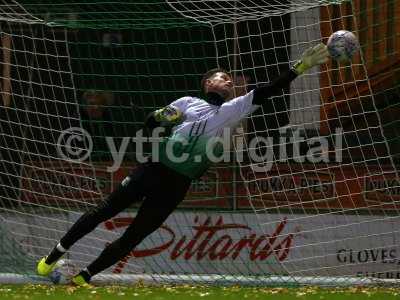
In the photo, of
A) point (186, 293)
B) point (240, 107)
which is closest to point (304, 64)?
point (240, 107)

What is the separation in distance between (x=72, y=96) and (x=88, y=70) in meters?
0.33

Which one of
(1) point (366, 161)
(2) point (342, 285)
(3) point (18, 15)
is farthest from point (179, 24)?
(2) point (342, 285)

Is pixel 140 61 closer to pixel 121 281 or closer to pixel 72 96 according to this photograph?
pixel 72 96

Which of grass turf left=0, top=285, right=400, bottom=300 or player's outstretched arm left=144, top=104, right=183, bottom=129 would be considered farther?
grass turf left=0, top=285, right=400, bottom=300

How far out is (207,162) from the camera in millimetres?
7887

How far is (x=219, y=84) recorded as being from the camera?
789cm

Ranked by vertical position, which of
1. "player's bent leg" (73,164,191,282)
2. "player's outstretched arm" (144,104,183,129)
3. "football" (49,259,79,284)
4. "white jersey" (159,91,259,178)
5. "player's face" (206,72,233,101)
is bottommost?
"football" (49,259,79,284)

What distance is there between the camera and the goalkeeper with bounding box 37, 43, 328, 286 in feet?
25.2

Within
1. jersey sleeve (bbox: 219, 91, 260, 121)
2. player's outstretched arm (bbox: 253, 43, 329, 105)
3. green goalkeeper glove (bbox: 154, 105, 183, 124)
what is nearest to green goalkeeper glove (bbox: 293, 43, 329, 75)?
player's outstretched arm (bbox: 253, 43, 329, 105)

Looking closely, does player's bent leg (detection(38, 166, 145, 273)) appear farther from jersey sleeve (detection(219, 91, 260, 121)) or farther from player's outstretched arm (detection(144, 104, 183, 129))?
jersey sleeve (detection(219, 91, 260, 121))

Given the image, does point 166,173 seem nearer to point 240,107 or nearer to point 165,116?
point 165,116

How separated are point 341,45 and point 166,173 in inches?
61.8

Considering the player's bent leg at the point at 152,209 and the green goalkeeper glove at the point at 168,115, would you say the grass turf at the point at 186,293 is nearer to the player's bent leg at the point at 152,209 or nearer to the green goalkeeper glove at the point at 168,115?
the player's bent leg at the point at 152,209

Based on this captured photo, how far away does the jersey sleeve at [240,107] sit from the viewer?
25.2 ft
